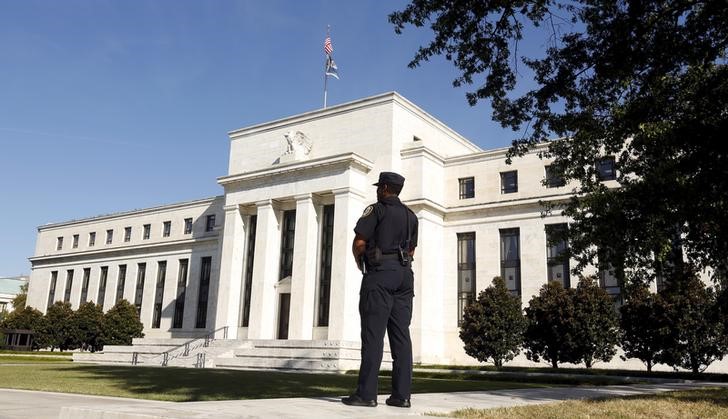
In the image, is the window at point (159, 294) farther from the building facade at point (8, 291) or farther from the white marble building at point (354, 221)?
the building facade at point (8, 291)

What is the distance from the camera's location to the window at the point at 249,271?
41253 millimetres

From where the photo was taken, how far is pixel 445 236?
133 ft

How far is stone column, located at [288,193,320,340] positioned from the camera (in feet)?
122

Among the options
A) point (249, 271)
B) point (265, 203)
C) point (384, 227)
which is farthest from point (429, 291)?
point (384, 227)

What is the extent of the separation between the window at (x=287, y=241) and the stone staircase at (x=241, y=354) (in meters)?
5.87

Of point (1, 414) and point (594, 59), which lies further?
point (594, 59)

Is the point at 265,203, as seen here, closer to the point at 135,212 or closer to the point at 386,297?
the point at 135,212

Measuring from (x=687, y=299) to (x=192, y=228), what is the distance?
129 ft

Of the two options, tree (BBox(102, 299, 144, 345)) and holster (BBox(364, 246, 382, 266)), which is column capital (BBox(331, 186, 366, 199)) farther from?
holster (BBox(364, 246, 382, 266))

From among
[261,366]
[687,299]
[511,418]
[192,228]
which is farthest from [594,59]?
[192,228]

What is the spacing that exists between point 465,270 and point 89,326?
30.4m

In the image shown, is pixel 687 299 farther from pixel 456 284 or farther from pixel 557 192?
pixel 456 284

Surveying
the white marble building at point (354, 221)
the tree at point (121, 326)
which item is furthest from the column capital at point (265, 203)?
the tree at point (121, 326)

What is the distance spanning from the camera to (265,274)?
39.8 m
